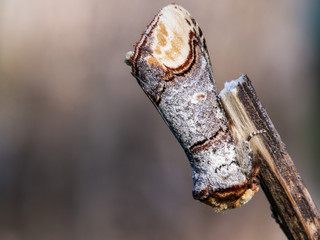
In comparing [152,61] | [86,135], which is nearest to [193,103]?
[152,61]

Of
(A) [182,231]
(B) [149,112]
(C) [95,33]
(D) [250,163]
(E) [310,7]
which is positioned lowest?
(A) [182,231]

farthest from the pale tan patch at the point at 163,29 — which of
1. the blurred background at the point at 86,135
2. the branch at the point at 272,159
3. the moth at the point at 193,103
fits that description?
the blurred background at the point at 86,135

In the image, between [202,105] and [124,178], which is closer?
[202,105]

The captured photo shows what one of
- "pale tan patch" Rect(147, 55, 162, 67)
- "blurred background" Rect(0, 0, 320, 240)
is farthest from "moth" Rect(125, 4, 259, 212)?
"blurred background" Rect(0, 0, 320, 240)

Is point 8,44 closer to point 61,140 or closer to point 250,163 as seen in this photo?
point 61,140

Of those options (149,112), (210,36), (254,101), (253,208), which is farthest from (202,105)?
(253,208)

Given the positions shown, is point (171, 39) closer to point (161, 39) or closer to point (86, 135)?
point (161, 39)

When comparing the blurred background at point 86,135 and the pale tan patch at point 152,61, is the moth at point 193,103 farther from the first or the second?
the blurred background at point 86,135
